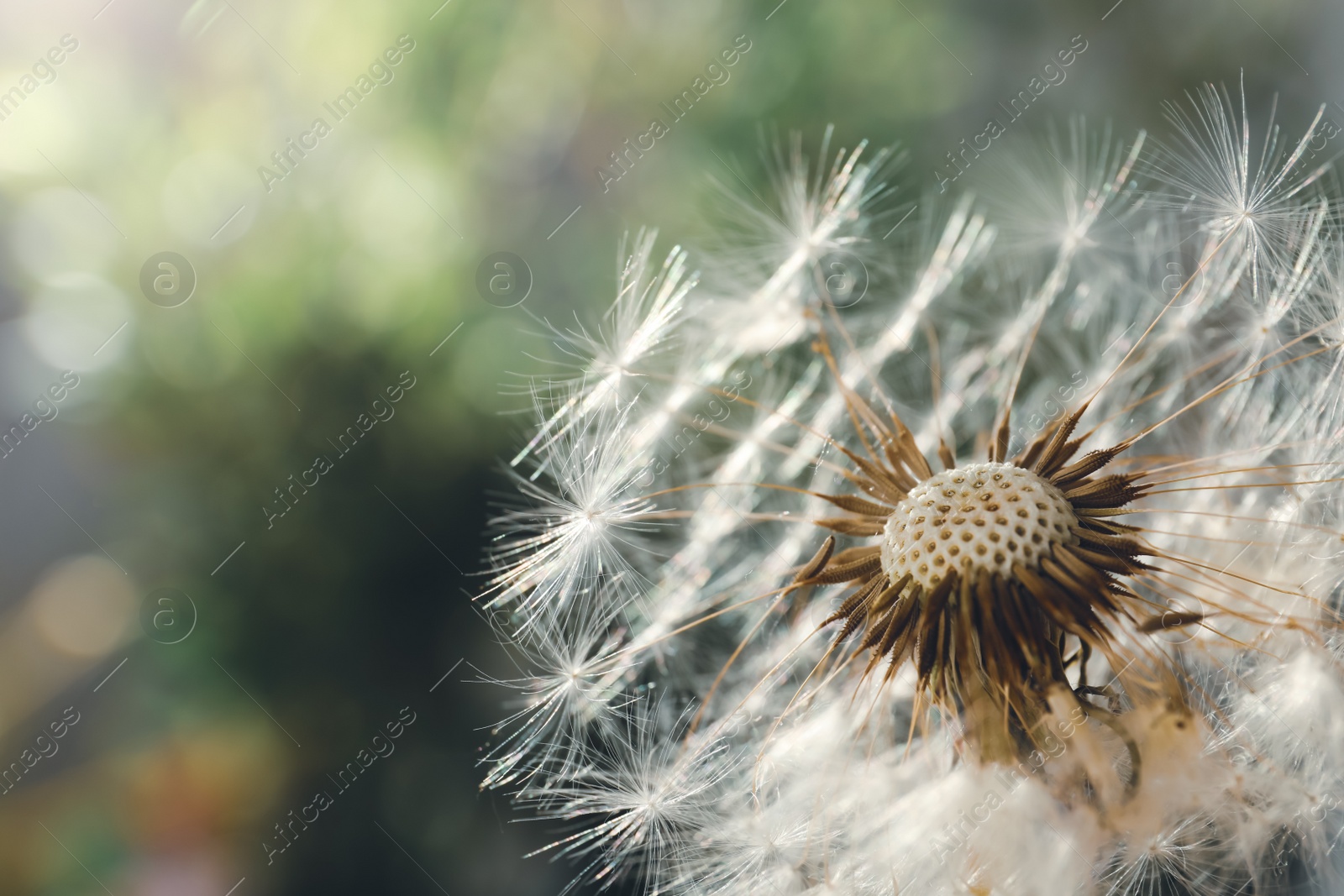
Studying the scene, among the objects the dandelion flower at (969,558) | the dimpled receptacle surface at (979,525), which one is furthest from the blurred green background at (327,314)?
the dimpled receptacle surface at (979,525)

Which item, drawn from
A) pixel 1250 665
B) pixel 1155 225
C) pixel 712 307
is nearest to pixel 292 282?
pixel 712 307

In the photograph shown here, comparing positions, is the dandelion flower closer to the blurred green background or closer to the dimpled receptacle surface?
the dimpled receptacle surface

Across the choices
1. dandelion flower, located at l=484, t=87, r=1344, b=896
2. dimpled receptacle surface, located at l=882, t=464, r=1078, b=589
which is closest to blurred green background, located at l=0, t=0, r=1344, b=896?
dandelion flower, located at l=484, t=87, r=1344, b=896

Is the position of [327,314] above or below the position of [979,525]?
below

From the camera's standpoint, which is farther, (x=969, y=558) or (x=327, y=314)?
(x=327, y=314)

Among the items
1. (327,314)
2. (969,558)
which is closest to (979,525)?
(969,558)

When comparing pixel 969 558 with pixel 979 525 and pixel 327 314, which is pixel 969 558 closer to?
pixel 979 525
